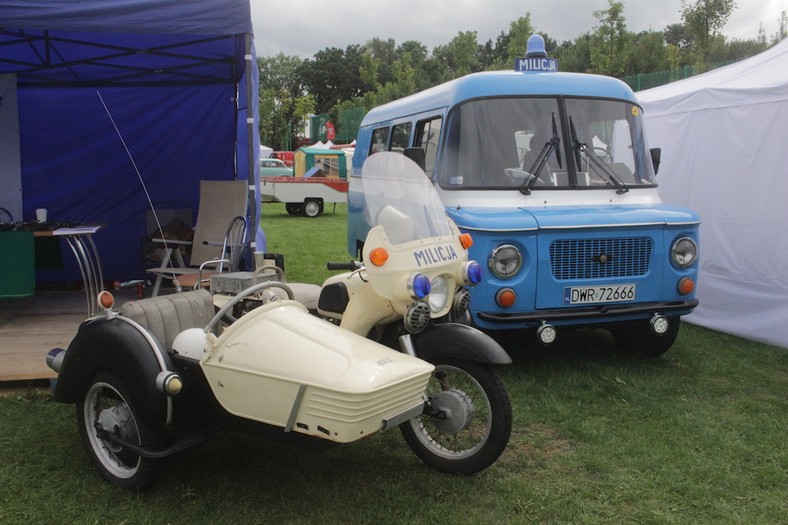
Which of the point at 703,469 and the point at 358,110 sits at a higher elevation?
the point at 358,110

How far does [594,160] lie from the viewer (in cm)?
548

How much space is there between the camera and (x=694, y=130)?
274 inches

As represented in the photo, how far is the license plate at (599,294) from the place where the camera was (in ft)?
15.6

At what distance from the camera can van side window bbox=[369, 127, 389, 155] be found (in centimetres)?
740

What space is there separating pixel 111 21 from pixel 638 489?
172 inches

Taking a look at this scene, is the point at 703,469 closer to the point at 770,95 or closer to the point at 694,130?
the point at 770,95

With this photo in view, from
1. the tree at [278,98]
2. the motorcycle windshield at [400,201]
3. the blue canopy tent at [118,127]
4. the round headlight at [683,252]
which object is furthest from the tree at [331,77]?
the motorcycle windshield at [400,201]

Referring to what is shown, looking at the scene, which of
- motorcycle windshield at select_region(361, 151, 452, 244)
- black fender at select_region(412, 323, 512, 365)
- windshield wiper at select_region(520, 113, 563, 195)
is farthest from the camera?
windshield wiper at select_region(520, 113, 563, 195)

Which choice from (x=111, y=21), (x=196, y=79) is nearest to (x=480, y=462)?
(x=111, y=21)

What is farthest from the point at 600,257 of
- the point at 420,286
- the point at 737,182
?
the point at 737,182

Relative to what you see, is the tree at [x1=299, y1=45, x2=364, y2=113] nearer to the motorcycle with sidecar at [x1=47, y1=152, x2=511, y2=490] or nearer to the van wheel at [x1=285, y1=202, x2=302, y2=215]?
the van wheel at [x1=285, y1=202, x2=302, y2=215]

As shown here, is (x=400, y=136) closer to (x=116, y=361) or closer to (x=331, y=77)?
(x=116, y=361)

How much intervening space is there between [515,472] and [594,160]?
2.90 metres

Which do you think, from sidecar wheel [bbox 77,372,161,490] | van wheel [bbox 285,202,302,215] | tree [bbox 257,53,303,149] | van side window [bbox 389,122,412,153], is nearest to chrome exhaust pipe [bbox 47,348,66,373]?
sidecar wheel [bbox 77,372,161,490]
